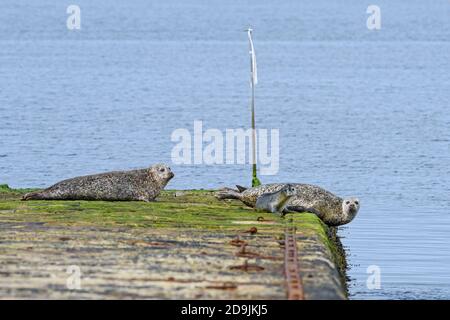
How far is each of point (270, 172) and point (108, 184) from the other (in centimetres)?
1923

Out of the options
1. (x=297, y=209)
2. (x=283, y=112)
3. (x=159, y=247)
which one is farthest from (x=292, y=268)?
(x=283, y=112)

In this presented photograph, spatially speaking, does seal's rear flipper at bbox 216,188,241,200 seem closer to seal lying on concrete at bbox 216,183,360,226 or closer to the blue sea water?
seal lying on concrete at bbox 216,183,360,226

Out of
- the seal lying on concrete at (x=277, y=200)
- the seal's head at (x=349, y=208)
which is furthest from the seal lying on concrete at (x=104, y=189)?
the seal's head at (x=349, y=208)

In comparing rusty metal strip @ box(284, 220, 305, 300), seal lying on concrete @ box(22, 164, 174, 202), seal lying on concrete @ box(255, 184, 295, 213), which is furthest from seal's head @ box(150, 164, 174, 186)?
rusty metal strip @ box(284, 220, 305, 300)

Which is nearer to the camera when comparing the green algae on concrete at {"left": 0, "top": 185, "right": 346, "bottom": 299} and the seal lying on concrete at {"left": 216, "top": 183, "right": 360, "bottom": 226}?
the green algae on concrete at {"left": 0, "top": 185, "right": 346, "bottom": 299}

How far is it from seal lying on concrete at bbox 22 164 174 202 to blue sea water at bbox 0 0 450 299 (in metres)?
3.73

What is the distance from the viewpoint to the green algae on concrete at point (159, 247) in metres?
13.4

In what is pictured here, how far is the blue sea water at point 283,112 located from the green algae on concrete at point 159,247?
310 centimetres

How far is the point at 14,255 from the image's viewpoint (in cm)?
1533

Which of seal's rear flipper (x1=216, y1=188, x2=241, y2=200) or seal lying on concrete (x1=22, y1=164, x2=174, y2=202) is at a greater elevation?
seal lying on concrete (x1=22, y1=164, x2=174, y2=202)

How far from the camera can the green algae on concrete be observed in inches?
528

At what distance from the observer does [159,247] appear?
52.5 ft

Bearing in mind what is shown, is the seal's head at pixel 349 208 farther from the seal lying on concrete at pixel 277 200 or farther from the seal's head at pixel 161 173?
the seal's head at pixel 161 173
